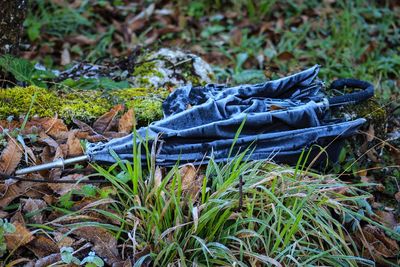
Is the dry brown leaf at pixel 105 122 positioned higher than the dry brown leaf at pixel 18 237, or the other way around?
the dry brown leaf at pixel 105 122

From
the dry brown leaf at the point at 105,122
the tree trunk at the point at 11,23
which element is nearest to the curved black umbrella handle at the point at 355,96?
the dry brown leaf at the point at 105,122

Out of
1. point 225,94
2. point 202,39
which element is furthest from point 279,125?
point 202,39

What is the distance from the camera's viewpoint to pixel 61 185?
2.40 metres

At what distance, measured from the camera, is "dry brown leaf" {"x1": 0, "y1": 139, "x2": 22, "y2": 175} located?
242 centimetres

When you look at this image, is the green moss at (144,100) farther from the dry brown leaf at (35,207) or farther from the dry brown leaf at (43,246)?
the dry brown leaf at (43,246)

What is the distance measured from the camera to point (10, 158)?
2441 mm

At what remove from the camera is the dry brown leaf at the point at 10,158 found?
2.42 meters

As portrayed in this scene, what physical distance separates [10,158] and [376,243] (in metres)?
1.84

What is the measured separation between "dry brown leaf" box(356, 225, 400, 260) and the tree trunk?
239cm

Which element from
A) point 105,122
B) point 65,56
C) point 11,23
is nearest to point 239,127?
point 105,122

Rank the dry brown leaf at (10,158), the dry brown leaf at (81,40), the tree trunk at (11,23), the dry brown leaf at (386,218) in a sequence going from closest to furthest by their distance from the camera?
the dry brown leaf at (10,158), the dry brown leaf at (386,218), the tree trunk at (11,23), the dry brown leaf at (81,40)

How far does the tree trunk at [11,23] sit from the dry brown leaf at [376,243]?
2.39 m

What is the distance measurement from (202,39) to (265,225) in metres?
3.34

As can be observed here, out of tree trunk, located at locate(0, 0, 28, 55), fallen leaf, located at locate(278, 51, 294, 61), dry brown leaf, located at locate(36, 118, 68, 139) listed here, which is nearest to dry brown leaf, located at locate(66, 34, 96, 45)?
tree trunk, located at locate(0, 0, 28, 55)
